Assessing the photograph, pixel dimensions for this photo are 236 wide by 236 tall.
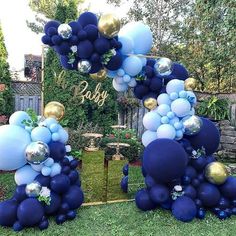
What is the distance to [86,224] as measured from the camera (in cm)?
402

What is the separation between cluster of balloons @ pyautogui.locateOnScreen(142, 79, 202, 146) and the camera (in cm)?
437

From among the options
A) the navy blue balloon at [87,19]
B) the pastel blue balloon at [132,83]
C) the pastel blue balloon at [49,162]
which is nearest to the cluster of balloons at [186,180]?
the pastel blue balloon at [132,83]

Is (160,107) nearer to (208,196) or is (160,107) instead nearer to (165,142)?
(165,142)

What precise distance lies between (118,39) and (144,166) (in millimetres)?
1653

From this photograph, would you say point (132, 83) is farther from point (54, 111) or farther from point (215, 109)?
point (215, 109)

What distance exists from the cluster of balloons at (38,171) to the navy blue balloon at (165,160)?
95 cm

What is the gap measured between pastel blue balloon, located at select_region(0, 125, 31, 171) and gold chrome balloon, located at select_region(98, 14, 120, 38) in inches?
59.8

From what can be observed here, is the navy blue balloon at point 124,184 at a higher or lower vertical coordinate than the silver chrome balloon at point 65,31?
lower

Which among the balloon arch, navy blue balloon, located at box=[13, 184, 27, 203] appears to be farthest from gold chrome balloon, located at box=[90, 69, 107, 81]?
navy blue balloon, located at box=[13, 184, 27, 203]

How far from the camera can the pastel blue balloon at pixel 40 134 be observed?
391 cm

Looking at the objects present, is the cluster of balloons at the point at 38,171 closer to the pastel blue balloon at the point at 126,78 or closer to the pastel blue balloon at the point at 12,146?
the pastel blue balloon at the point at 12,146

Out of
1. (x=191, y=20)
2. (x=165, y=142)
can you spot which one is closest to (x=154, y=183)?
(x=165, y=142)

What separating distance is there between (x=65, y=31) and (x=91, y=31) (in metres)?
0.31

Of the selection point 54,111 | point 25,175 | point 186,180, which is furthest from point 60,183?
point 186,180
